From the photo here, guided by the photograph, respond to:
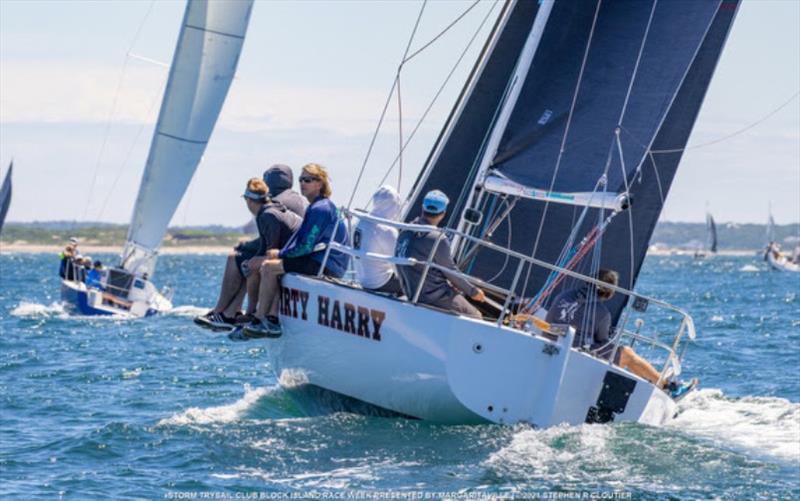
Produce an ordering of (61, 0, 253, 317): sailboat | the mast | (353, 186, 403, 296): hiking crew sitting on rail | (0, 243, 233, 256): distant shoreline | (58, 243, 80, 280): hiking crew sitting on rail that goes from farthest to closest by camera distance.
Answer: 1. (0, 243, 233, 256): distant shoreline
2. (58, 243, 80, 280): hiking crew sitting on rail
3. (61, 0, 253, 317): sailboat
4. the mast
5. (353, 186, 403, 296): hiking crew sitting on rail

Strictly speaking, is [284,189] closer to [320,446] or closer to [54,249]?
[320,446]

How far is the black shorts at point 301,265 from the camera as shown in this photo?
12586mm

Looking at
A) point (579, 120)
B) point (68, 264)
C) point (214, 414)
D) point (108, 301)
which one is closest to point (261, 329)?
point (214, 414)

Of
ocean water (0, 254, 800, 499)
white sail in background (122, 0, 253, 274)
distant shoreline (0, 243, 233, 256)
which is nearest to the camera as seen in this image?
ocean water (0, 254, 800, 499)

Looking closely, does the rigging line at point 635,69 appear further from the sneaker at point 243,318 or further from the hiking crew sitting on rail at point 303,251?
the sneaker at point 243,318

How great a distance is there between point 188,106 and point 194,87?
0.49 m

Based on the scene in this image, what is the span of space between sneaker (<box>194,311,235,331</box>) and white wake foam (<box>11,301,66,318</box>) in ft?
63.2

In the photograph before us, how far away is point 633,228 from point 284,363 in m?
4.43

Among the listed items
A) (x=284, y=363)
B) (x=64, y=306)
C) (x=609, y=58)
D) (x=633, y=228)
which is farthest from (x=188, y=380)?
(x=64, y=306)

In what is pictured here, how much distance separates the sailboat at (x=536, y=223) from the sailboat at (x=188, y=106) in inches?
706

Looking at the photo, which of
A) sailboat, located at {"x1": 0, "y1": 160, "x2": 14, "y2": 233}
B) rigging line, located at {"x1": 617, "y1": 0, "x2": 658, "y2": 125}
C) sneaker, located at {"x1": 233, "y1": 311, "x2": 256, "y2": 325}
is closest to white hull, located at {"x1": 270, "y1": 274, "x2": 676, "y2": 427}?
sneaker, located at {"x1": 233, "y1": 311, "x2": 256, "y2": 325}

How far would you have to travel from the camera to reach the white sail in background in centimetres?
3194

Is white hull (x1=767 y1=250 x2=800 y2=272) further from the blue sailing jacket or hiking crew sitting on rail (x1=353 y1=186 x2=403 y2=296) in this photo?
hiking crew sitting on rail (x1=353 y1=186 x2=403 y2=296)

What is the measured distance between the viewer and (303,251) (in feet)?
40.8
